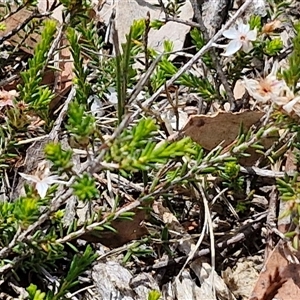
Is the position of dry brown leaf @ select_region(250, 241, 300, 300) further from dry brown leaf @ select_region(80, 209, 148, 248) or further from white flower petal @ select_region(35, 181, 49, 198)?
white flower petal @ select_region(35, 181, 49, 198)

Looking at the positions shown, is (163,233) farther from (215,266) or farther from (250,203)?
(250,203)

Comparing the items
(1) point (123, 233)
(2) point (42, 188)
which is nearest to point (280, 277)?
(1) point (123, 233)

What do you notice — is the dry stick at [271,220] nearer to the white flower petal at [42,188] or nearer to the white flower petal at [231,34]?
the white flower petal at [231,34]

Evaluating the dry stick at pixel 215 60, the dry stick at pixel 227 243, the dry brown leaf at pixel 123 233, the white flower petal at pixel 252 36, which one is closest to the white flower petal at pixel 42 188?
the dry brown leaf at pixel 123 233

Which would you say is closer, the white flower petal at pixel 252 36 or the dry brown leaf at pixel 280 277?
the white flower petal at pixel 252 36

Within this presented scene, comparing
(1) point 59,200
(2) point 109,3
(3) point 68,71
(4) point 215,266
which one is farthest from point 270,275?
(2) point 109,3

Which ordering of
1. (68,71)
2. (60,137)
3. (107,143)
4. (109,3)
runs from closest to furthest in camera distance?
1. (107,143)
2. (60,137)
3. (68,71)
4. (109,3)
